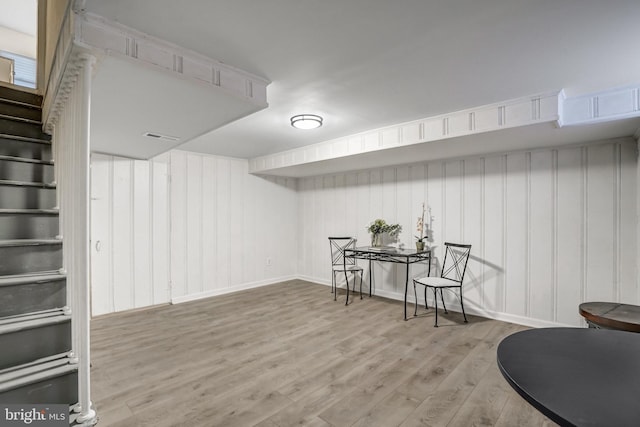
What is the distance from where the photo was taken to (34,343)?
1.56 meters

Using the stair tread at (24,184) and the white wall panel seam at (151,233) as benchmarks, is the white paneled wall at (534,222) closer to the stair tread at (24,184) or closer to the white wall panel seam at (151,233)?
the white wall panel seam at (151,233)

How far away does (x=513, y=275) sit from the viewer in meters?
3.66

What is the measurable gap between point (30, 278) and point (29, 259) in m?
0.25

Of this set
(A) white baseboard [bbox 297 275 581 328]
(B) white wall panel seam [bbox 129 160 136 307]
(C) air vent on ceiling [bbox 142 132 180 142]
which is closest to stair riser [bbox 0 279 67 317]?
(C) air vent on ceiling [bbox 142 132 180 142]

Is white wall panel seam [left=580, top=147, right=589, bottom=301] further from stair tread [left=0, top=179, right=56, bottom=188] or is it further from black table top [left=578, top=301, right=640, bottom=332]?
stair tread [left=0, top=179, right=56, bottom=188]

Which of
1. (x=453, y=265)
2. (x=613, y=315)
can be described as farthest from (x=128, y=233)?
(x=613, y=315)

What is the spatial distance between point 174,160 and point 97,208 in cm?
125

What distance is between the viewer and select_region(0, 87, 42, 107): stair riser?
8.99 feet

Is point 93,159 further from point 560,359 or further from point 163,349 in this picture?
point 560,359

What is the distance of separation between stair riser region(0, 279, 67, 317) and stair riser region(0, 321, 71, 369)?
8.6 inches

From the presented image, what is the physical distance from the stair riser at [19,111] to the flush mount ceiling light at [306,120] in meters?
2.43

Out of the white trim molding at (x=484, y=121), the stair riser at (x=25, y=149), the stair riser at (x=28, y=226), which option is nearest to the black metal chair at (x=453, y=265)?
the white trim molding at (x=484, y=121)

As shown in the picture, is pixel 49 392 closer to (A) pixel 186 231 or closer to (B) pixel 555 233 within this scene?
(A) pixel 186 231

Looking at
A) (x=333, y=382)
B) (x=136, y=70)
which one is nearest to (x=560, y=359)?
(x=333, y=382)
